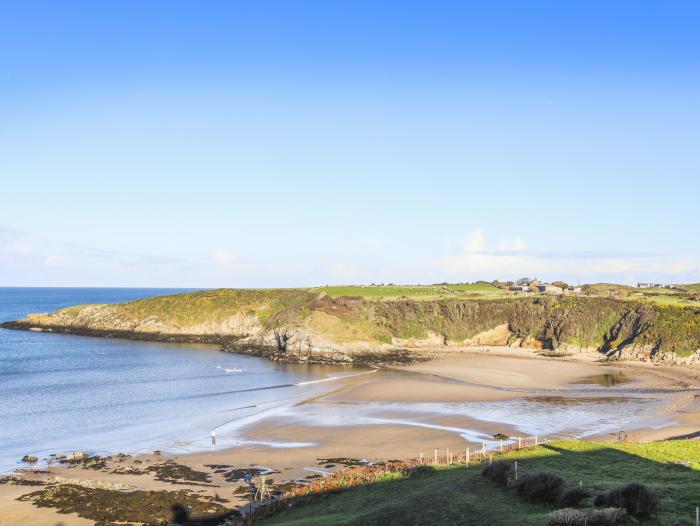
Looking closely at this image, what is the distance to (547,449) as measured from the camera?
33.4 metres

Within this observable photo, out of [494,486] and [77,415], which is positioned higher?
[494,486]

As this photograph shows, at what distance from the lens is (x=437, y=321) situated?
108625 mm

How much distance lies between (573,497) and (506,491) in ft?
10.6

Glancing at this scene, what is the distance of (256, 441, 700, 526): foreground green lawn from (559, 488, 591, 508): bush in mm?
418

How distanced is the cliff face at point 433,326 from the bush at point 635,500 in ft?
220

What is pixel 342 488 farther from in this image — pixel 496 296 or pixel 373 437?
pixel 496 296

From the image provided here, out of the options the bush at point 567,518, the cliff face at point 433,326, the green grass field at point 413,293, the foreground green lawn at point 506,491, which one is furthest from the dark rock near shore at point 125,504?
the green grass field at point 413,293

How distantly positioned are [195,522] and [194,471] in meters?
8.94

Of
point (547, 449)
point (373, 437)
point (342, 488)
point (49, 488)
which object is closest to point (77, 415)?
point (49, 488)

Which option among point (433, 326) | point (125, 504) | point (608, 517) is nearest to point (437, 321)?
point (433, 326)

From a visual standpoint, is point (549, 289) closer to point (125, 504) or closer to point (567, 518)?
point (125, 504)

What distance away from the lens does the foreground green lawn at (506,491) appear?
2161 cm

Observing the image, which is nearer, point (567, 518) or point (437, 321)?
point (567, 518)

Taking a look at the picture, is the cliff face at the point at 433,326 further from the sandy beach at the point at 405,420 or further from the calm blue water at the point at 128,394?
the calm blue water at the point at 128,394
